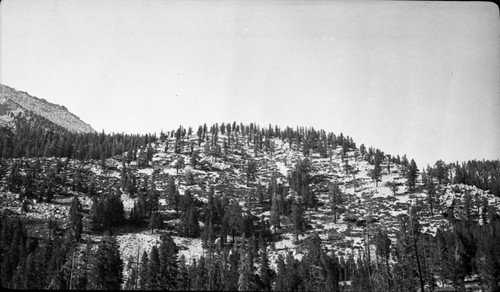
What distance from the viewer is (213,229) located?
101m

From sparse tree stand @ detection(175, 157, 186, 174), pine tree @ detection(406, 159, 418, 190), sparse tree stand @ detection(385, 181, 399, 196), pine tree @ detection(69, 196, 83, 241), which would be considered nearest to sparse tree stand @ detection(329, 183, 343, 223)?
sparse tree stand @ detection(385, 181, 399, 196)

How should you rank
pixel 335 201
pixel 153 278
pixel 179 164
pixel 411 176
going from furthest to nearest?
pixel 179 164, pixel 411 176, pixel 335 201, pixel 153 278

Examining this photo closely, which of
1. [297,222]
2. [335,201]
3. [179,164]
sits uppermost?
[179,164]

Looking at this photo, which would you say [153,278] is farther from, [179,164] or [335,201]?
[179,164]

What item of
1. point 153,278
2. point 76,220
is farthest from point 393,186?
point 76,220

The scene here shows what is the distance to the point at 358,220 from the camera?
114 m

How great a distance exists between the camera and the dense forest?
6022cm

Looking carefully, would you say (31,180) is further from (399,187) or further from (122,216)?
(399,187)

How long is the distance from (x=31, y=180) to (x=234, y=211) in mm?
64655

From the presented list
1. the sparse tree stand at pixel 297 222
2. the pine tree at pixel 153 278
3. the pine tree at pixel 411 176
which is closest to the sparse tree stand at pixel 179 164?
the sparse tree stand at pixel 297 222

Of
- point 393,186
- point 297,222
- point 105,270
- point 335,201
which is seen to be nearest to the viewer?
point 105,270

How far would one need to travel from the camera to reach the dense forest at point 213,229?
60219 millimetres

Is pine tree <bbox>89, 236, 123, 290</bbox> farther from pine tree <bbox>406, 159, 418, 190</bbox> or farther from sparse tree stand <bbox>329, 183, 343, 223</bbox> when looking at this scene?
pine tree <bbox>406, 159, 418, 190</bbox>

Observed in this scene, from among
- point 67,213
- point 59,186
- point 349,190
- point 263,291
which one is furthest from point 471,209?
point 59,186
